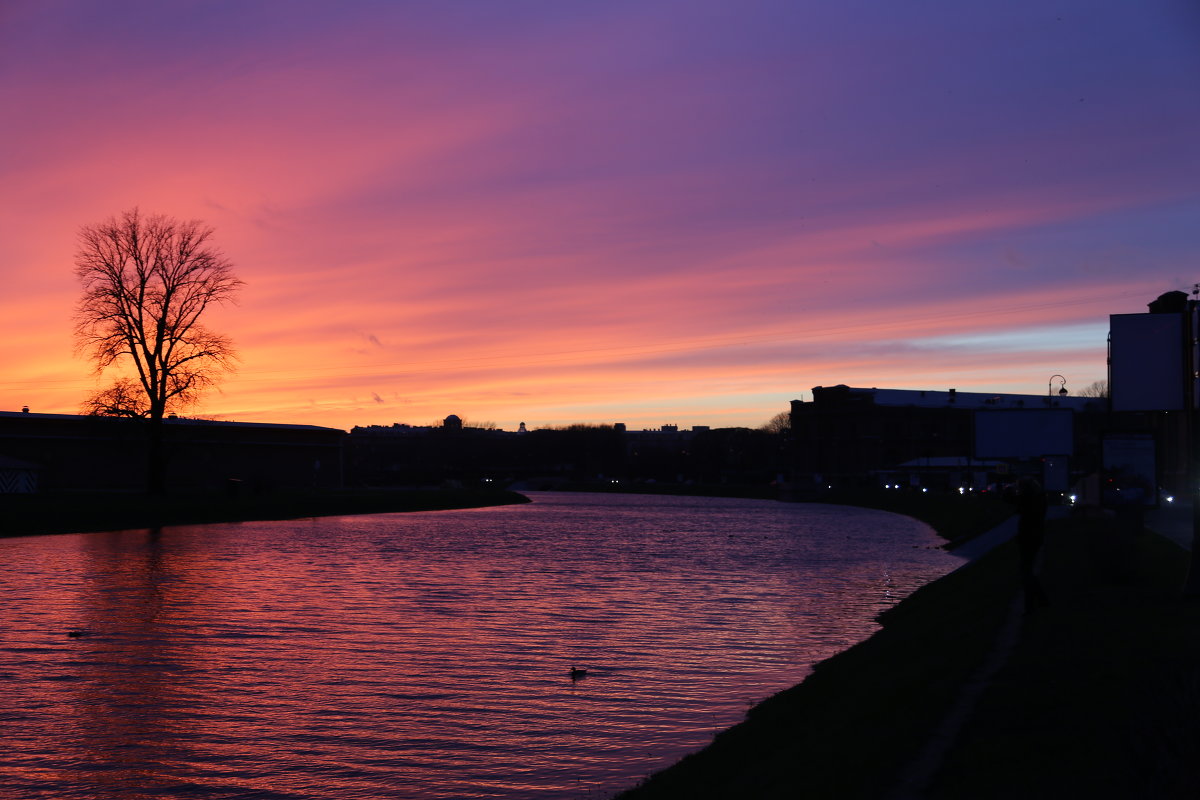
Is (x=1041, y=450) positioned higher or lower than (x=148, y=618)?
higher

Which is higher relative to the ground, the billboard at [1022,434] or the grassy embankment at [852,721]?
the billboard at [1022,434]

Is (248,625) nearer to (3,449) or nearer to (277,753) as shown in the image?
(277,753)

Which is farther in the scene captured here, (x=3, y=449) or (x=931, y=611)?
(x=3, y=449)

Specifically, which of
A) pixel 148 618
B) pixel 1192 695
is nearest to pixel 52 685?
pixel 148 618

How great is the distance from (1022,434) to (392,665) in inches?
1650

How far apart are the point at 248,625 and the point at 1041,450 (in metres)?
41.1

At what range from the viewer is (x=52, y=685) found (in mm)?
16500

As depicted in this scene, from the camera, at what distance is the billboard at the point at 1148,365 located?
23906 millimetres

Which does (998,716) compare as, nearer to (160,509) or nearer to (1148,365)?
(1148,365)

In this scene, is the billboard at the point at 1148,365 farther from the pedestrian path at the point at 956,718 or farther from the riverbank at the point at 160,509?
the riverbank at the point at 160,509

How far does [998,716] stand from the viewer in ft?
35.1

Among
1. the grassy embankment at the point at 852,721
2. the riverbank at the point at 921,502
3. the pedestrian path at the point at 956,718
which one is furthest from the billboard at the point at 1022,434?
the pedestrian path at the point at 956,718

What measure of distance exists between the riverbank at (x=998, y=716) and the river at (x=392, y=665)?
4.60 ft

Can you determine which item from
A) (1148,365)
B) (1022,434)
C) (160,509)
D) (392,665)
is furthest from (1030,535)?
(160,509)
